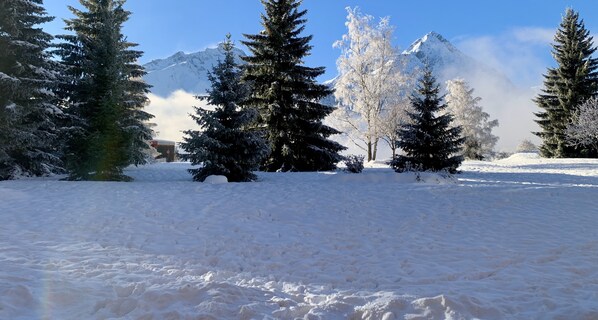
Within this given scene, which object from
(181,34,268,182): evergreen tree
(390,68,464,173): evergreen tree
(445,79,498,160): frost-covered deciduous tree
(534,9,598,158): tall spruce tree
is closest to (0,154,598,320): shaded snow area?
(181,34,268,182): evergreen tree

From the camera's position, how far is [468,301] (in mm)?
4320

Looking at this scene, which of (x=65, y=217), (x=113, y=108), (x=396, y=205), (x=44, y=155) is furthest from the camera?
(x=44, y=155)

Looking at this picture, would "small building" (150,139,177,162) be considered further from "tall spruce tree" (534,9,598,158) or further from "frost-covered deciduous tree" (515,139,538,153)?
"frost-covered deciduous tree" (515,139,538,153)

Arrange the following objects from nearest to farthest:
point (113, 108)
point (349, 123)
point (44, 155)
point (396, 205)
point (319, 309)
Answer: point (319, 309) → point (396, 205) → point (113, 108) → point (44, 155) → point (349, 123)

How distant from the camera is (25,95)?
15.2 metres

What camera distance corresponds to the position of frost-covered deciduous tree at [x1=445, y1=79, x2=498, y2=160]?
40156 mm

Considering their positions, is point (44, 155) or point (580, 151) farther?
point (580, 151)

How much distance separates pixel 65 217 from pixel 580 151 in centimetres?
3688

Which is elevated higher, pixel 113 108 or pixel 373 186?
pixel 113 108

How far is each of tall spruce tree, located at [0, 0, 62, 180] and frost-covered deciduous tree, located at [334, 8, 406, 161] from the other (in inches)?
728

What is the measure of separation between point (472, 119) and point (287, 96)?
93.5ft

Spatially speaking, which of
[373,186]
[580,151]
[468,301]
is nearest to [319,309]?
[468,301]

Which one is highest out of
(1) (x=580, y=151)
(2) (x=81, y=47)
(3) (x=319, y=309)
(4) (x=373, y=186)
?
(2) (x=81, y=47)

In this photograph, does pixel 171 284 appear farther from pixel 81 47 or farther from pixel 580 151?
pixel 580 151
